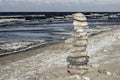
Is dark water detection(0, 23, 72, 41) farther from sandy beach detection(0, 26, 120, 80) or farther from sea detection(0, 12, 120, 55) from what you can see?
sandy beach detection(0, 26, 120, 80)

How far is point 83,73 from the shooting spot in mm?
15320

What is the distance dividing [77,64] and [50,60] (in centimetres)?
547

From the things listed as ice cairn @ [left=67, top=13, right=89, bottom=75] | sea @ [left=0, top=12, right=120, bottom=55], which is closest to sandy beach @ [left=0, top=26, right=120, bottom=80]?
ice cairn @ [left=67, top=13, right=89, bottom=75]

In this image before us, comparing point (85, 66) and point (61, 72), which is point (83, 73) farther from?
point (61, 72)

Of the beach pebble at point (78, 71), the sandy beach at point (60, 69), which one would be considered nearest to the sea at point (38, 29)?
the sandy beach at point (60, 69)

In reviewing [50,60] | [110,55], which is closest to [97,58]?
[110,55]

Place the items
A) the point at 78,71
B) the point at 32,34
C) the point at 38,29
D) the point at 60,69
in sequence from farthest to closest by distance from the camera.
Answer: the point at 38,29 → the point at 32,34 → the point at 60,69 → the point at 78,71

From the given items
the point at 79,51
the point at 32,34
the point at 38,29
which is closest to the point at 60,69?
the point at 79,51

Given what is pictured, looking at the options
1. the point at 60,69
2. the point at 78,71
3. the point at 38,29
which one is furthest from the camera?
the point at 38,29

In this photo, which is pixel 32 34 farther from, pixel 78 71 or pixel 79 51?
pixel 78 71

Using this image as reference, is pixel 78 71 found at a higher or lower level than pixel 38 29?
higher

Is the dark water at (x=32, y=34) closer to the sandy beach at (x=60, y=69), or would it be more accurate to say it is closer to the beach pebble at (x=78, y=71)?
the sandy beach at (x=60, y=69)

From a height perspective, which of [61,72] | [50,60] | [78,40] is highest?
[78,40]

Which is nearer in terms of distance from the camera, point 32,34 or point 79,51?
point 79,51
